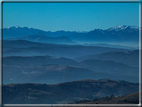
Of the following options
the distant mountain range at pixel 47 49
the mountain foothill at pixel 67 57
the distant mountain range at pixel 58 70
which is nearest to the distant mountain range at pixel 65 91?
the mountain foothill at pixel 67 57

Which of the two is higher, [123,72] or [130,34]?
[130,34]

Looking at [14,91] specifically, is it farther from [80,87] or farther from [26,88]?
[80,87]

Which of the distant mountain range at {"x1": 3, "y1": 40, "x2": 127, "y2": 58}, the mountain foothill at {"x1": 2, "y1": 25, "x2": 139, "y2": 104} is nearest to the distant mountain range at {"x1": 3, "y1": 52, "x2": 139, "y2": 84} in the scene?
the mountain foothill at {"x1": 2, "y1": 25, "x2": 139, "y2": 104}

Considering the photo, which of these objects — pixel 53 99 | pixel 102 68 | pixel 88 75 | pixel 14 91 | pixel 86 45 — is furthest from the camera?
pixel 86 45

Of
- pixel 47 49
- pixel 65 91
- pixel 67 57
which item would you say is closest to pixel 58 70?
pixel 67 57

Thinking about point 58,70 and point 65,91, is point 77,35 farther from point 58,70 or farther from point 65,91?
point 65,91

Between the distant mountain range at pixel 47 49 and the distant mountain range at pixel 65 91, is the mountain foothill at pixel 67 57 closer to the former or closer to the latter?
the distant mountain range at pixel 47 49

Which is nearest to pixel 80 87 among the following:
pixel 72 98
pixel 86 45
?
pixel 72 98
